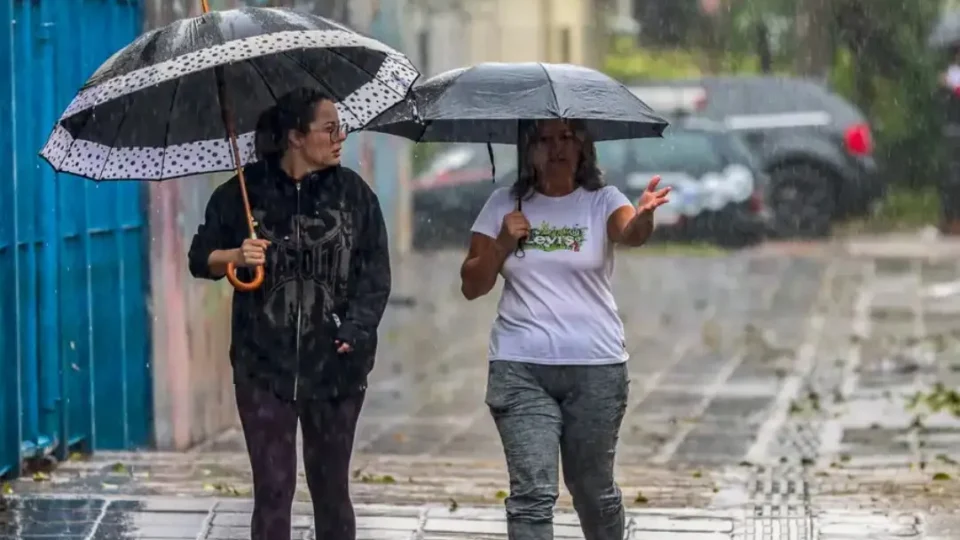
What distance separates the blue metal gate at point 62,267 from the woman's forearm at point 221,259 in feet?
9.61

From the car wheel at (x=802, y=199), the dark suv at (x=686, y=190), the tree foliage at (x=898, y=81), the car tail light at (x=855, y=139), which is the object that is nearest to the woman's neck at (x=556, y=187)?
the dark suv at (x=686, y=190)

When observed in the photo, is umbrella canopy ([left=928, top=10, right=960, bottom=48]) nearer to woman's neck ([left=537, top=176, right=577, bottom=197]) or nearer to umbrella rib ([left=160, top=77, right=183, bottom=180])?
woman's neck ([left=537, top=176, right=577, bottom=197])

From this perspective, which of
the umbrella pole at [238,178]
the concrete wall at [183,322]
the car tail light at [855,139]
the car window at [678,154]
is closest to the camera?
the umbrella pole at [238,178]

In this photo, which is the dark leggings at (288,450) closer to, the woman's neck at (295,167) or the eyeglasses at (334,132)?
the woman's neck at (295,167)

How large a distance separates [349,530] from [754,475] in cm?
329

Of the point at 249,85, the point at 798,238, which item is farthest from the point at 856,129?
the point at 249,85

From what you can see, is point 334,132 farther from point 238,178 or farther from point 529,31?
point 529,31

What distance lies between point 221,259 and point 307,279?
0.25m

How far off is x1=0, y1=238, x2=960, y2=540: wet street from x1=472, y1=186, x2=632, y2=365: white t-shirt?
1.48 meters

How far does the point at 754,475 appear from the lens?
27.2 feet

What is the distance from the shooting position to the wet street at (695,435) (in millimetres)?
6938

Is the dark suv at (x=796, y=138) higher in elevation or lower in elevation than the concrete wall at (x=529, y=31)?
lower

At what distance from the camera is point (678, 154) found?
2102cm

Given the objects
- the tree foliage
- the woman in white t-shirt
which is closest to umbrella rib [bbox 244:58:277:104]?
the woman in white t-shirt
